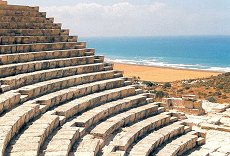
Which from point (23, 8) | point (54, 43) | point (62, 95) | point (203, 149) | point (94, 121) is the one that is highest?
point (23, 8)

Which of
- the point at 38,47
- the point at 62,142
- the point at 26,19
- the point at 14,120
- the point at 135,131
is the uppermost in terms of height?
the point at 26,19

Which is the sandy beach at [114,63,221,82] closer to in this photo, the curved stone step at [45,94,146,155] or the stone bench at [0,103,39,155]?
the curved stone step at [45,94,146,155]

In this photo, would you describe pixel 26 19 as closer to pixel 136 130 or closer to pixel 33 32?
pixel 33 32

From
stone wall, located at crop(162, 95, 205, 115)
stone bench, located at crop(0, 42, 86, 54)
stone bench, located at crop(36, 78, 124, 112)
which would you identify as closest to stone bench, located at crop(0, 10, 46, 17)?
stone bench, located at crop(0, 42, 86, 54)

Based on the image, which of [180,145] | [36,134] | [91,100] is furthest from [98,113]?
[36,134]

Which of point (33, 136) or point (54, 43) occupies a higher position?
point (54, 43)

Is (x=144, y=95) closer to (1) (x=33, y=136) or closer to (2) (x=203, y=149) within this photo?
(2) (x=203, y=149)

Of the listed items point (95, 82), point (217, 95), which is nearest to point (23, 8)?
point (95, 82)
